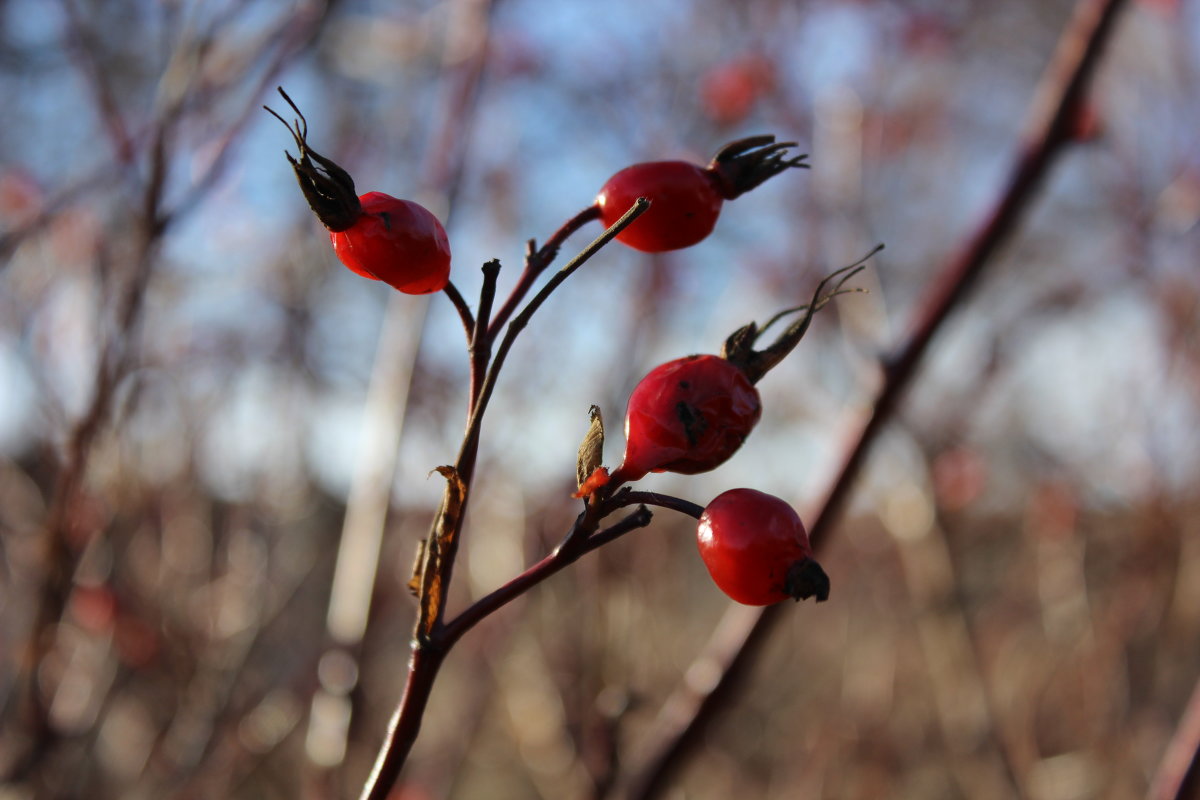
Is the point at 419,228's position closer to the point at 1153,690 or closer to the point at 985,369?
the point at 985,369

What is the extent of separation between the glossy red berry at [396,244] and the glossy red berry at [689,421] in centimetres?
19

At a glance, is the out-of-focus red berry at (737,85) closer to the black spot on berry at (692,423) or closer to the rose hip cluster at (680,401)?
the rose hip cluster at (680,401)

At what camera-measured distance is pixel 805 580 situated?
59 centimetres

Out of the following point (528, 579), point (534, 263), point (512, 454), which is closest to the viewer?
point (528, 579)

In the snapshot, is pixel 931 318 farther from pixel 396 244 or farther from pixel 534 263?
pixel 396 244

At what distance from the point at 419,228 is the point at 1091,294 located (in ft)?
13.9

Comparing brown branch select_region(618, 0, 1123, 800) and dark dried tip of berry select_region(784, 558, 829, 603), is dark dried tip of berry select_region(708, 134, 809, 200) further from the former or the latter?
brown branch select_region(618, 0, 1123, 800)

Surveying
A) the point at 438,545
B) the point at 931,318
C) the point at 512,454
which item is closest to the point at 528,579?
the point at 438,545

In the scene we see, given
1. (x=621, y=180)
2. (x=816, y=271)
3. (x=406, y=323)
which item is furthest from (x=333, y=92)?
(x=621, y=180)

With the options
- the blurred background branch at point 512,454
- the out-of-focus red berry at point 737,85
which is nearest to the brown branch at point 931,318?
the blurred background branch at point 512,454

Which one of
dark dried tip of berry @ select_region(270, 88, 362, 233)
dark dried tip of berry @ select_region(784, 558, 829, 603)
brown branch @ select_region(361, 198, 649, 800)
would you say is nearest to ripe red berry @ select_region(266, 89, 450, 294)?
dark dried tip of berry @ select_region(270, 88, 362, 233)

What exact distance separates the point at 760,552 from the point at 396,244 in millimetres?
345

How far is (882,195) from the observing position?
20.7ft

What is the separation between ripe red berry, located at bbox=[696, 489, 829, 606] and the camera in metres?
0.58
